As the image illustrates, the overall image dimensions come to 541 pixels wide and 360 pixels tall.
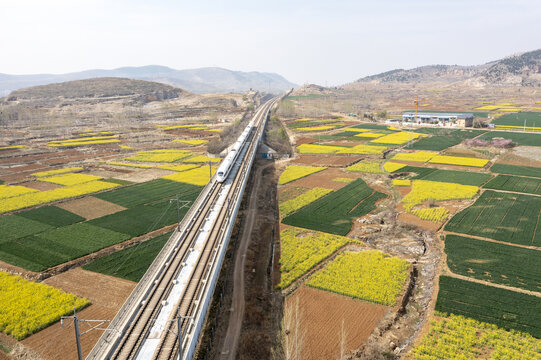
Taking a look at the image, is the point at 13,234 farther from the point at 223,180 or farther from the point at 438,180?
the point at 438,180

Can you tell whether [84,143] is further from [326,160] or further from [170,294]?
[170,294]

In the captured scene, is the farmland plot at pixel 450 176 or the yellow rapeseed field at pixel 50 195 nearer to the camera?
the yellow rapeseed field at pixel 50 195

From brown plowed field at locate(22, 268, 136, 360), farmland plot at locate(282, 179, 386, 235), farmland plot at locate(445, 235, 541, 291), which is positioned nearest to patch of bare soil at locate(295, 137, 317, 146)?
farmland plot at locate(282, 179, 386, 235)

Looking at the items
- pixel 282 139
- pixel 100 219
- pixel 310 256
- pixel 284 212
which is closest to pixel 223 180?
pixel 284 212

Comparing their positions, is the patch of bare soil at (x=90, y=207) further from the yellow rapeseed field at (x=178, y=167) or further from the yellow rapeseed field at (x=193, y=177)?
the yellow rapeseed field at (x=178, y=167)

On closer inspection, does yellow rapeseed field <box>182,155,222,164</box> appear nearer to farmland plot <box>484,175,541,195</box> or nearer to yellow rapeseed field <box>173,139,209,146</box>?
yellow rapeseed field <box>173,139,209,146</box>

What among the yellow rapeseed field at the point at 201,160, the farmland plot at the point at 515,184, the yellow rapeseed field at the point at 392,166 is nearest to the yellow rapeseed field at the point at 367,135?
the yellow rapeseed field at the point at 392,166
